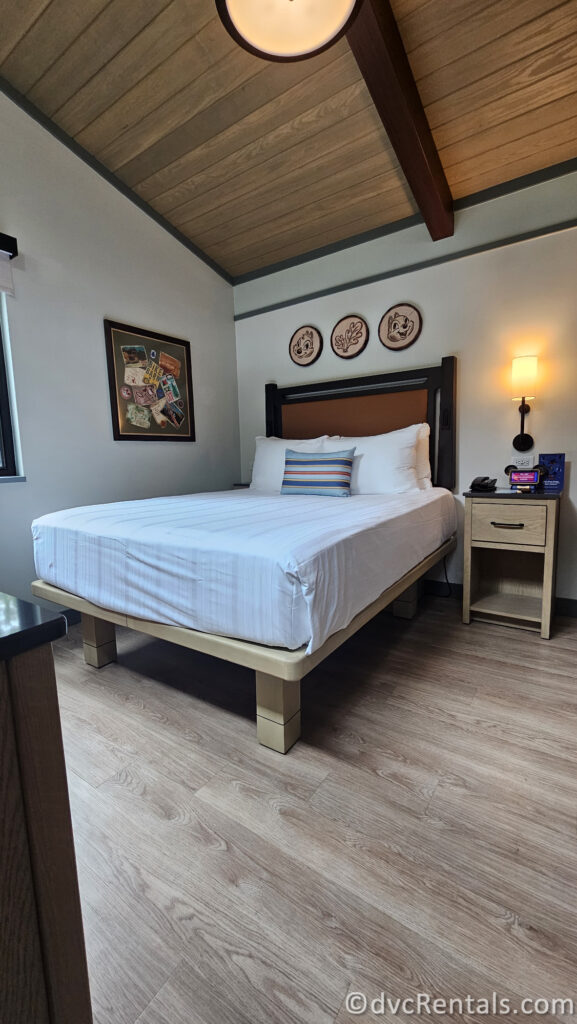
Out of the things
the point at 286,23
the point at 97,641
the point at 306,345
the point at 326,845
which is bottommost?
the point at 326,845

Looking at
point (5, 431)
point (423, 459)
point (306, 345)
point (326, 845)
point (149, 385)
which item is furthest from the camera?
point (306, 345)

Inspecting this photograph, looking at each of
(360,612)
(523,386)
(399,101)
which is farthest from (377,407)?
(360,612)

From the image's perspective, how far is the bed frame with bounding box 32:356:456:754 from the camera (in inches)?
52.3

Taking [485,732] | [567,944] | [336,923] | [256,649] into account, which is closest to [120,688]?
[256,649]

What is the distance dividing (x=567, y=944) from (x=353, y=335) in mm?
3136

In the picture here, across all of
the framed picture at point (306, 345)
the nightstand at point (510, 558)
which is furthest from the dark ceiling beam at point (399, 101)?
the nightstand at point (510, 558)

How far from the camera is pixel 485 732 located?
1488 mm

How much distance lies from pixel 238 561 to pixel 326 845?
0.76 metres

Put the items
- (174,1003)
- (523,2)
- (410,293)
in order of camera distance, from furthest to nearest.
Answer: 1. (410,293)
2. (523,2)
3. (174,1003)

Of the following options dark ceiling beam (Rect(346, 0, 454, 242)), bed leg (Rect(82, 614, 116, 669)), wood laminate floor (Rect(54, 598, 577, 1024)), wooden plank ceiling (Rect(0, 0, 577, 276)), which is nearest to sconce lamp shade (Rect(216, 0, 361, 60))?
dark ceiling beam (Rect(346, 0, 454, 242))

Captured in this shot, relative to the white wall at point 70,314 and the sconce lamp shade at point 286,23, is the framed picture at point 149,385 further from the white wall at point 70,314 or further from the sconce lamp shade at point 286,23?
the sconce lamp shade at point 286,23

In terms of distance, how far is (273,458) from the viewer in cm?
320

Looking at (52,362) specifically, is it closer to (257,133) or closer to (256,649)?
(257,133)

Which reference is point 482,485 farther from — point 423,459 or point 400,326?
point 400,326
